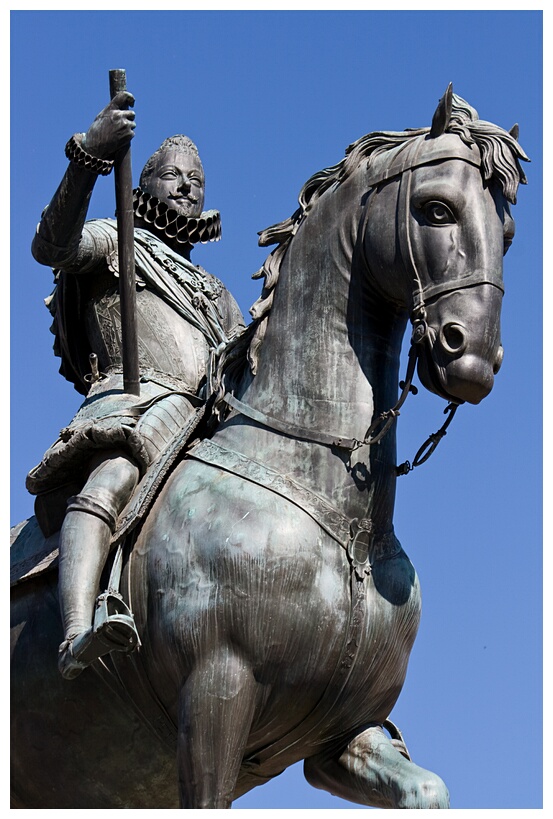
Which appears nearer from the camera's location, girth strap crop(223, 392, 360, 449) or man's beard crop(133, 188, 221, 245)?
girth strap crop(223, 392, 360, 449)

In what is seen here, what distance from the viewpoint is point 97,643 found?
31.7 feet

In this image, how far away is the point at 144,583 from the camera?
10.1m

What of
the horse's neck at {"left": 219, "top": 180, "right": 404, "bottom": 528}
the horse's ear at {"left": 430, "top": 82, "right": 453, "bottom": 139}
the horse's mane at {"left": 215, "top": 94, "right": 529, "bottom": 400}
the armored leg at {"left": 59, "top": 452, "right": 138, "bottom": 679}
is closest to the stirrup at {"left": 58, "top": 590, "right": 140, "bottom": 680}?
the armored leg at {"left": 59, "top": 452, "right": 138, "bottom": 679}

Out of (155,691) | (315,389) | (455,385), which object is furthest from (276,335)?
(155,691)

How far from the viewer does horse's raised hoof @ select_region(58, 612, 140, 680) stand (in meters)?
9.57

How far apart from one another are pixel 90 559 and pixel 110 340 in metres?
2.13

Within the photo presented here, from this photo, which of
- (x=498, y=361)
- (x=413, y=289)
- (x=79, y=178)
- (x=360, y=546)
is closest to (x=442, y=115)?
(x=413, y=289)

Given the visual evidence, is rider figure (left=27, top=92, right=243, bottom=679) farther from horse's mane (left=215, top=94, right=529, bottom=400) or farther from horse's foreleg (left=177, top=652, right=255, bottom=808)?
horse's foreleg (left=177, top=652, right=255, bottom=808)

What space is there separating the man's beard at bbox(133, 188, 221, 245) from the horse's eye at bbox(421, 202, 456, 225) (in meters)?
3.01

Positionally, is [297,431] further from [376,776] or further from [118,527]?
[376,776]
